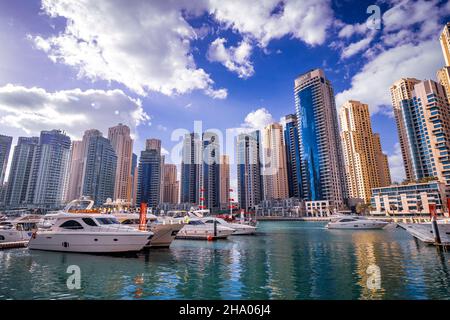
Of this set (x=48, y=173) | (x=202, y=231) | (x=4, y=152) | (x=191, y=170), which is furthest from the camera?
(x=191, y=170)

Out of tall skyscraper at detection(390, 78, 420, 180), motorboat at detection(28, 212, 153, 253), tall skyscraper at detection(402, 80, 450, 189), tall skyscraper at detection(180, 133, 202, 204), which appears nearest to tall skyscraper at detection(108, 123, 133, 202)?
tall skyscraper at detection(180, 133, 202, 204)

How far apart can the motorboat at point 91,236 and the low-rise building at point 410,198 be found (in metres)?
101

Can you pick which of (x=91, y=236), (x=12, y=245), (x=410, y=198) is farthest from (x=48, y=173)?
(x=410, y=198)

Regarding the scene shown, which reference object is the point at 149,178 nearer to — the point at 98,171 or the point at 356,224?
the point at 98,171

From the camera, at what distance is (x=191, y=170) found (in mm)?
182250

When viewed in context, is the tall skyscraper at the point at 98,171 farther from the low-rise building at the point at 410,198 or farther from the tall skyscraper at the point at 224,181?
the low-rise building at the point at 410,198

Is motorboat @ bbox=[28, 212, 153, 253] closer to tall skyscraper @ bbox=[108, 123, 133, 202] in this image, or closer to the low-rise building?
the low-rise building

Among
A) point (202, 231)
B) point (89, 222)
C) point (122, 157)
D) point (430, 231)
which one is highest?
point (122, 157)

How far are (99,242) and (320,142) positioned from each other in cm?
14239

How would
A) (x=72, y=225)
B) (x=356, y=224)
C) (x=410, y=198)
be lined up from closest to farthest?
(x=72, y=225), (x=356, y=224), (x=410, y=198)

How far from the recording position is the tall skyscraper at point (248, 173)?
531ft
